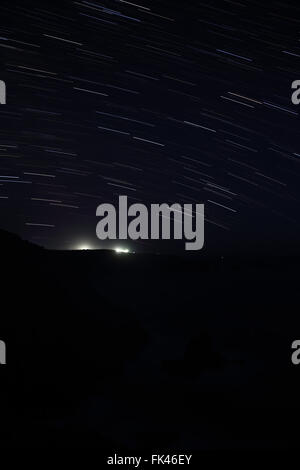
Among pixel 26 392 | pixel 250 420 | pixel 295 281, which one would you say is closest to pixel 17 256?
pixel 26 392

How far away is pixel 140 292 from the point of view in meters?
83.3

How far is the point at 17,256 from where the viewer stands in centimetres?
2394

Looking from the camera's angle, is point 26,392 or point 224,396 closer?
point 26,392

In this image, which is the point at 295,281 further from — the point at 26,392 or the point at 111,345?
the point at 26,392

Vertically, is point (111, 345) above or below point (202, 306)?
below

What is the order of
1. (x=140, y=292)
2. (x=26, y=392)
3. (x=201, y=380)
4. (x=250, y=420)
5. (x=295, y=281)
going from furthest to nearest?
(x=295, y=281)
(x=140, y=292)
(x=201, y=380)
(x=250, y=420)
(x=26, y=392)

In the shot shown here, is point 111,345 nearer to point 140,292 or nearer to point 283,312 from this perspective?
point 283,312

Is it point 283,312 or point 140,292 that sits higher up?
point 140,292
